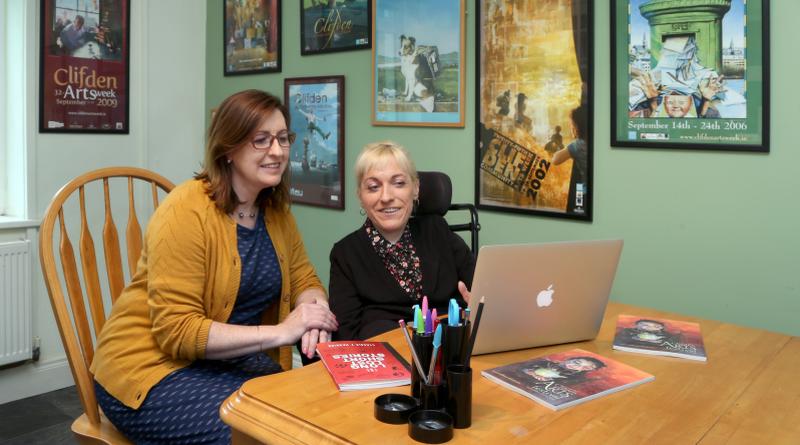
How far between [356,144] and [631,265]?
1358 millimetres

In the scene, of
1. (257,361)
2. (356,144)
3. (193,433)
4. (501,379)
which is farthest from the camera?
(356,144)

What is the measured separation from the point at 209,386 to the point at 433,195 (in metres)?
0.88

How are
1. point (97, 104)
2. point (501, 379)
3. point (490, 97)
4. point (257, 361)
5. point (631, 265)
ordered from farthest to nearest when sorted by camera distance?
1. point (97, 104)
2. point (490, 97)
3. point (631, 265)
4. point (257, 361)
5. point (501, 379)

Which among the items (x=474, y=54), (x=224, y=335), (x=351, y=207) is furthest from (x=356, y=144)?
(x=224, y=335)

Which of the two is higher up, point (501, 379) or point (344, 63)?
point (344, 63)

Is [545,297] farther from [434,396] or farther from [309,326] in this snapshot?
[309,326]

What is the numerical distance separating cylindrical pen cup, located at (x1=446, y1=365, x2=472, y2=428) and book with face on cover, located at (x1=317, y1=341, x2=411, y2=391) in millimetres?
193

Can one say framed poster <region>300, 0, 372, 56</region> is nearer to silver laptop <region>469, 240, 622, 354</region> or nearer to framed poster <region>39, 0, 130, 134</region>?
framed poster <region>39, 0, 130, 134</region>

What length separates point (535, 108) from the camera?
8.23 feet

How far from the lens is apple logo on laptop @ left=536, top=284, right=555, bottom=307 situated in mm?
1467

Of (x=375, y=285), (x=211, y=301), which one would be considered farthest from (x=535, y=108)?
(x=211, y=301)

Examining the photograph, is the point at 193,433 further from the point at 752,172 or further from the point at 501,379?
the point at 752,172

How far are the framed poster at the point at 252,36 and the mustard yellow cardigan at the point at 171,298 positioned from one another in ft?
6.03

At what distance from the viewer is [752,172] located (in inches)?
81.5
